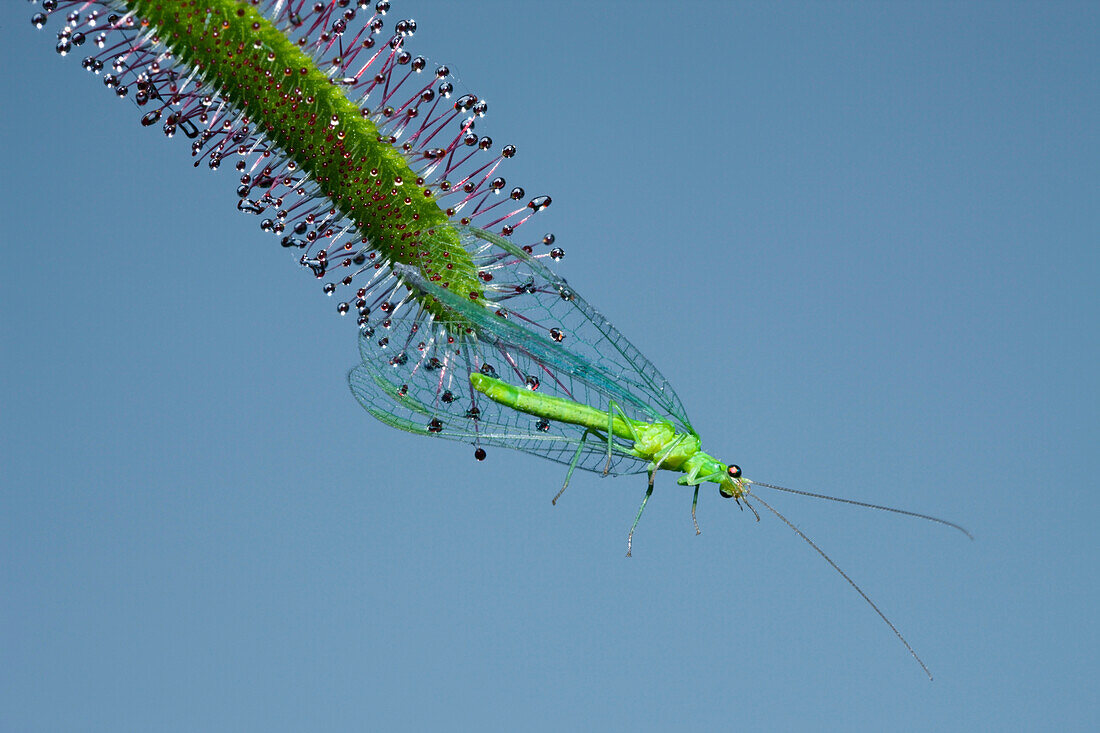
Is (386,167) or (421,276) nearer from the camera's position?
(386,167)

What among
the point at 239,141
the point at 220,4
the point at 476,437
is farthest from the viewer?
the point at 476,437

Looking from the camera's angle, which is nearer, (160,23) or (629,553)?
(160,23)

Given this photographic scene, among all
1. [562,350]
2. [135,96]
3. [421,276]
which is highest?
[562,350]

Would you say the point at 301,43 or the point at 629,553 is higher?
the point at 301,43

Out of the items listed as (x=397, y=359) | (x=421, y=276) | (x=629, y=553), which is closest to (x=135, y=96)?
(x=421, y=276)

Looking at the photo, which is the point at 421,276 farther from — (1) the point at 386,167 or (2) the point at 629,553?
(2) the point at 629,553

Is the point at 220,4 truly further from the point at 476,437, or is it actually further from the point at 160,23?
the point at 476,437

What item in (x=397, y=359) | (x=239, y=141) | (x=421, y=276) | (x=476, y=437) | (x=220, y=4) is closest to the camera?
(x=220, y=4)

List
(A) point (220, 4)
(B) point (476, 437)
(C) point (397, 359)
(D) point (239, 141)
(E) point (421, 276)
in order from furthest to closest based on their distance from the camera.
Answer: (B) point (476, 437) → (C) point (397, 359) → (E) point (421, 276) → (D) point (239, 141) → (A) point (220, 4)

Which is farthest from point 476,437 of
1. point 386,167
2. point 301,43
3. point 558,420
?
point 301,43
